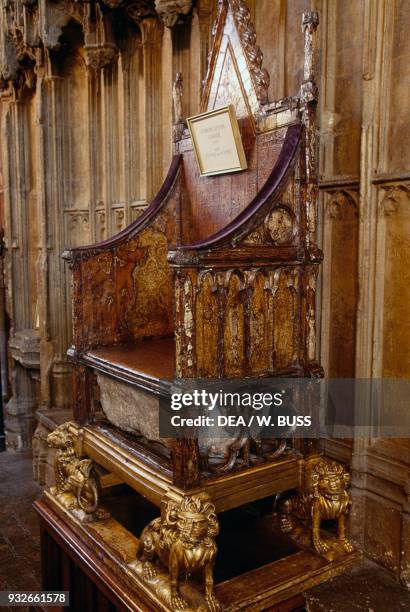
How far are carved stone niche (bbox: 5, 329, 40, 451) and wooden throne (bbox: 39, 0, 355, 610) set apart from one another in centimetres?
281

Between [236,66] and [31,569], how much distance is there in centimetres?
277

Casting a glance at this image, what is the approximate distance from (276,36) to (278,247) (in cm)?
125

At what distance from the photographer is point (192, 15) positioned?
3404mm

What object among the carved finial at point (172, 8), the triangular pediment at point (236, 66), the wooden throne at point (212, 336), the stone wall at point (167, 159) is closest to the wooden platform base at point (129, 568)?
the wooden throne at point (212, 336)

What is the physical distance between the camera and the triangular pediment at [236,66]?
7.86ft

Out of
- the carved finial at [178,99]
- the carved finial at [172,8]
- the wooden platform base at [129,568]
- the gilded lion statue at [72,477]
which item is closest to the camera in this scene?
the wooden platform base at [129,568]

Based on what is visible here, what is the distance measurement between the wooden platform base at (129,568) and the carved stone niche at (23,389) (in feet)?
9.07

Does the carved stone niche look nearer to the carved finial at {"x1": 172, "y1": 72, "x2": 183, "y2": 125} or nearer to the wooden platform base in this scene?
the wooden platform base

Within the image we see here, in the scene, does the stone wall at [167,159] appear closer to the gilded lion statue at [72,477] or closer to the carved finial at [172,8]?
the carved finial at [172,8]

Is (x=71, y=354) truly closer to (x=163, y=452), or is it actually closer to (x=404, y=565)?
(x=163, y=452)

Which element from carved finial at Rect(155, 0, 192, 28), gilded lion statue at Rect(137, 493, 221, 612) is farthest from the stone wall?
gilded lion statue at Rect(137, 493, 221, 612)

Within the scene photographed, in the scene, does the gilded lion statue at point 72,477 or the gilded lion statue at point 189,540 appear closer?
the gilded lion statue at point 189,540

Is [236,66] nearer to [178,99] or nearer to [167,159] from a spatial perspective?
[178,99]

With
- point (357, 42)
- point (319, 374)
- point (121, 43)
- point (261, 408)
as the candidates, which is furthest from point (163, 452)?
point (121, 43)
